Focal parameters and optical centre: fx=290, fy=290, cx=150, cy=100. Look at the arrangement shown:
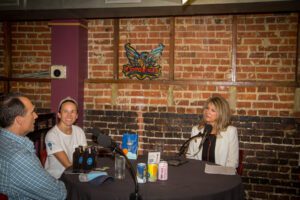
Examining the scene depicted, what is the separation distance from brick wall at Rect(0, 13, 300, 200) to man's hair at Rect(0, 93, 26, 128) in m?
2.52

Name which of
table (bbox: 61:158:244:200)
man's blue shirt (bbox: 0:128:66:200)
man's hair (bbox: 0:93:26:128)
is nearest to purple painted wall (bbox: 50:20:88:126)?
table (bbox: 61:158:244:200)

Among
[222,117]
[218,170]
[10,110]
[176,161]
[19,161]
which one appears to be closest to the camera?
[19,161]

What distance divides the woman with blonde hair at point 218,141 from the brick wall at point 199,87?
803 millimetres

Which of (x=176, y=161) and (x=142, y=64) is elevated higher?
(x=142, y=64)

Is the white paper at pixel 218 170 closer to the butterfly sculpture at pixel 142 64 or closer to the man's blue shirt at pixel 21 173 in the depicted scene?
the man's blue shirt at pixel 21 173

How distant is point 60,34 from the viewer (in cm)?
436

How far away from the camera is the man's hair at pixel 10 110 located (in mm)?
1945

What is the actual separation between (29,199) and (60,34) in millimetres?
3016

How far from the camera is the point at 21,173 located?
176 centimetres

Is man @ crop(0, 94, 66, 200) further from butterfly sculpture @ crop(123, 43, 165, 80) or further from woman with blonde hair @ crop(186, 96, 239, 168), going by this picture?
butterfly sculpture @ crop(123, 43, 165, 80)

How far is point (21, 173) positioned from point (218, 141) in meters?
2.19

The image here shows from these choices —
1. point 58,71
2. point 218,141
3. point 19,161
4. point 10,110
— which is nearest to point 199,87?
point 218,141

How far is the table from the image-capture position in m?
1.92

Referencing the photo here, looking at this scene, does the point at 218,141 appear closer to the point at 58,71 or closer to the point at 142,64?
the point at 142,64
